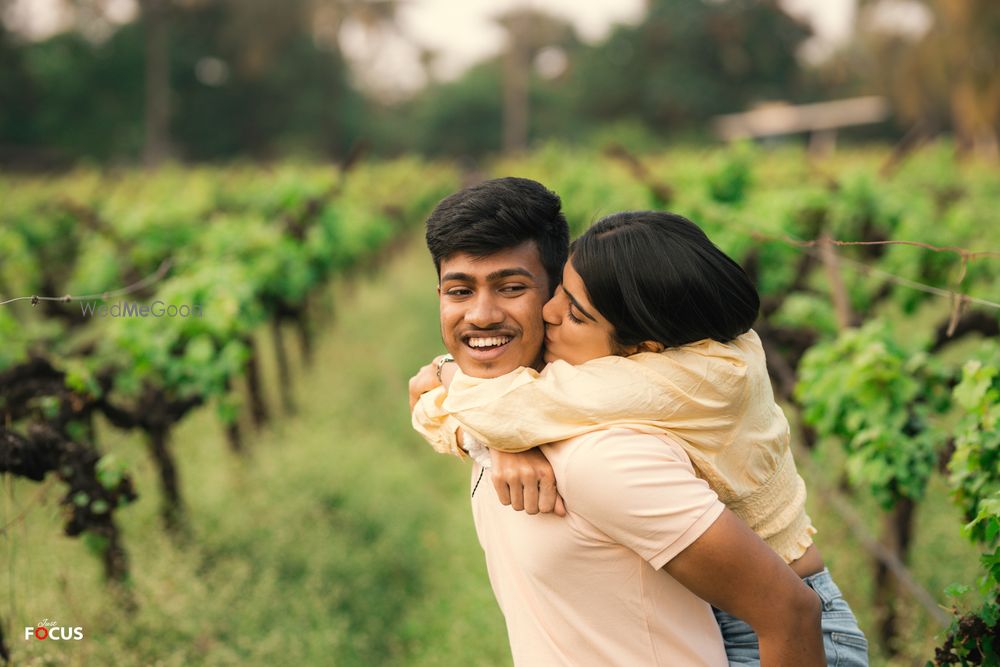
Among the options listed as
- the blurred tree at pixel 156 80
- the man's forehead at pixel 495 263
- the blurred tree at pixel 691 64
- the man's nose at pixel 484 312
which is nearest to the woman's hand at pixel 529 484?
the man's nose at pixel 484 312

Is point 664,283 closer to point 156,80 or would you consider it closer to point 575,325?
point 575,325

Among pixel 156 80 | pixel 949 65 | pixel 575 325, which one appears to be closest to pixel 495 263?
pixel 575 325

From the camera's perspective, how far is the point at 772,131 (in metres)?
38.0

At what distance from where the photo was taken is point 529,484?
160cm

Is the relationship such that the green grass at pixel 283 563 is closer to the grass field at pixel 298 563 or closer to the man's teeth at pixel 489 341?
the grass field at pixel 298 563

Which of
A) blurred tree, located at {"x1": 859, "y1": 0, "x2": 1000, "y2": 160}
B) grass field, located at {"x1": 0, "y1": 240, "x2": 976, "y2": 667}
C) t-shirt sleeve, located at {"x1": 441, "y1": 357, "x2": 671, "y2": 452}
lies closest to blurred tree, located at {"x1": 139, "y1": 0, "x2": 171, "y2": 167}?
blurred tree, located at {"x1": 859, "y1": 0, "x2": 1000, "y2": 160}

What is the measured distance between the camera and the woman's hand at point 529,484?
160 cm

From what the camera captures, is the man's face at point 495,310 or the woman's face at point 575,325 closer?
the woman's face at point 575,325

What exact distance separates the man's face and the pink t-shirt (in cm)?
31

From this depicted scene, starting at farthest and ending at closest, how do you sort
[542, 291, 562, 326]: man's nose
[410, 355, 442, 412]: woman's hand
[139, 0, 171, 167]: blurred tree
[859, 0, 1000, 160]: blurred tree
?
[139, 0, 171, 167]: blurred tree, [859, 0, 1000, 160]: blurred tree, [410, 355, 442, 412]: woman's hand, [542, 291, 562, 326]: man's nose

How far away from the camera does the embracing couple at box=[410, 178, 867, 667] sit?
1.51 meters

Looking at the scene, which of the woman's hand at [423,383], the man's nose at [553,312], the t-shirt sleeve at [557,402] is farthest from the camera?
the woman's hand at [423,383]

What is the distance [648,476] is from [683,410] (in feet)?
0.58

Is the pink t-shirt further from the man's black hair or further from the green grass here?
the green grass
